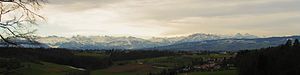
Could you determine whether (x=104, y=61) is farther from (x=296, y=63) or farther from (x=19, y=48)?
(x=19, y=48)

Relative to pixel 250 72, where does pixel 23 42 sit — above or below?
above

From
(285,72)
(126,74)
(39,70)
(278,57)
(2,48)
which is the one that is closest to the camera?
(2,48)

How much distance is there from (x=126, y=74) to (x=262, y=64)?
5340cm

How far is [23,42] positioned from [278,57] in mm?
86487

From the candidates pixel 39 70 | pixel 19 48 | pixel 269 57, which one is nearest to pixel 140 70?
pixel 39 70

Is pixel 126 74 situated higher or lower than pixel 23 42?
lower

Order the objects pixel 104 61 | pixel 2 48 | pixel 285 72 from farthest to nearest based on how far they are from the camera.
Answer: pixel 104 61
pixel 285 72
pixel 2 48

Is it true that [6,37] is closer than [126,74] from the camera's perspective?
Yes

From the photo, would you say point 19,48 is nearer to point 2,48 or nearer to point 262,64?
point 2,48

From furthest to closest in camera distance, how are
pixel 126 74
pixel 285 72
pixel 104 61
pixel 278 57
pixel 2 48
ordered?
pixel 104 61 < pixel 126 74 < pixel 278 57 < pixel 285 72 < pixel 2 48

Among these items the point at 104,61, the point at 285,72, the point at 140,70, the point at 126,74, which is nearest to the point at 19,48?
the point at 285,72

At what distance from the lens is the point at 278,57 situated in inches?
3708

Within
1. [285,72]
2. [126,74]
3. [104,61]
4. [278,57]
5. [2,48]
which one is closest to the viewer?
[2,48]

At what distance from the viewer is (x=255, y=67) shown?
92.0 meters
